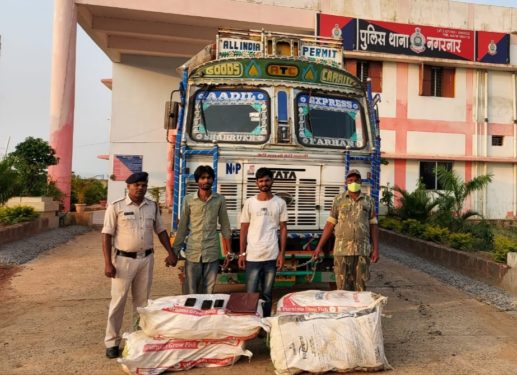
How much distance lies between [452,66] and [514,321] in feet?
49.4

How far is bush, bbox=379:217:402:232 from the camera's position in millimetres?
11909

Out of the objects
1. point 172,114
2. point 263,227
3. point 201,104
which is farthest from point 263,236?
point 172,114

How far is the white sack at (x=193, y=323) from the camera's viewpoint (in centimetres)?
372

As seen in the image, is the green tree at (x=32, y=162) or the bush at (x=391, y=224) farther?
the green tree at (x=32, y=162)

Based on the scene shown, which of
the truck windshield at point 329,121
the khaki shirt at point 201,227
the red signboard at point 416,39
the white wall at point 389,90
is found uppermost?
the red signboard at point 416,39

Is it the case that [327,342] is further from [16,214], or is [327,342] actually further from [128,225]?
[16,214]

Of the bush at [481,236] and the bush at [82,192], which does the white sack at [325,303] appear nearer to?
the bush at [481,236]

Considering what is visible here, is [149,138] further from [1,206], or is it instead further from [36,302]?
[36,302]

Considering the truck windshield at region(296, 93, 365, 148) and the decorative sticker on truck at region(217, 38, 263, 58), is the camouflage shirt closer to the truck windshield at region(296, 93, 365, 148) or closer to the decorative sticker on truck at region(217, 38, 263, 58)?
the truck windshield at region(296, 93, 365, 148)

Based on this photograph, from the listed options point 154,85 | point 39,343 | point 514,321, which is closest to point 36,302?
point 39,343

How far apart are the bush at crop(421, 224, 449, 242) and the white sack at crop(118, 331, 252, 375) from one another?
727 cm

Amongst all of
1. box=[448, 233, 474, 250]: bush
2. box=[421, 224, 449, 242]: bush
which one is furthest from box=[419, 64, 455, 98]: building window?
box=[448, 233, 474, 250]: bush

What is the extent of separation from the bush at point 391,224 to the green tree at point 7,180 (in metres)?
10.6

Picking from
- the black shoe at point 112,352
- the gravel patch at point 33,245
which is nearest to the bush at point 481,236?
the black shoe at point 112,352
